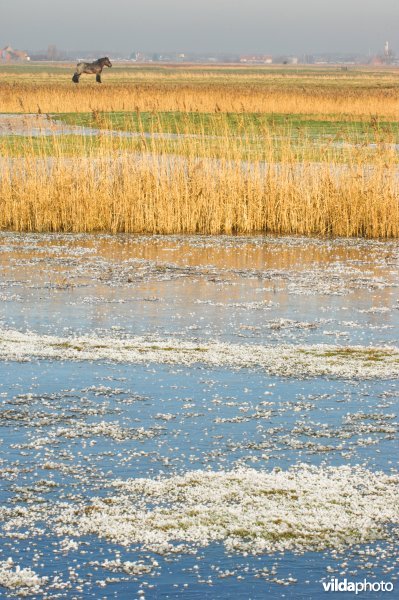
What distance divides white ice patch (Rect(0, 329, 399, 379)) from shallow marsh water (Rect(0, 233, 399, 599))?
0.03 metres

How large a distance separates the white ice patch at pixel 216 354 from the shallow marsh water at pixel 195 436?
1.1 inches

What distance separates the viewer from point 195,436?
643cm

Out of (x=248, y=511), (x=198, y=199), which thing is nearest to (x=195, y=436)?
(x=248, y=511)

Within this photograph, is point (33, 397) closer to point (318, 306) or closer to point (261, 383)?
point (261, 383)

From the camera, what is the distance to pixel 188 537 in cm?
498

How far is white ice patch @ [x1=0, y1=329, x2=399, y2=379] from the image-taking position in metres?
8.10

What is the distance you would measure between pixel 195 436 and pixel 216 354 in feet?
6.93

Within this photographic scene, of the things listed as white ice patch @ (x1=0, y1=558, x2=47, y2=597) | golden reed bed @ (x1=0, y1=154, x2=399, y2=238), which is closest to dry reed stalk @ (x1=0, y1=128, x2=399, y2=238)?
golden reed bed @ (x1=0, y1=154, x2=399, y2=238)

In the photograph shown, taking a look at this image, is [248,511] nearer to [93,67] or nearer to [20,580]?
[20,580]

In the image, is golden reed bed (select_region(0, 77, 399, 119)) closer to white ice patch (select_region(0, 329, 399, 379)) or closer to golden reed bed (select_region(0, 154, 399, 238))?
golden reed bed (select_region(0, 154, 399, 238))

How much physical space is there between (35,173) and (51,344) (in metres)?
7.73

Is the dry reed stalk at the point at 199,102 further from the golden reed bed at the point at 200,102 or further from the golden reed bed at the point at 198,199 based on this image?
the golden reed bed at the point at 198,199

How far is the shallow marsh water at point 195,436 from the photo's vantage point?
186 inches

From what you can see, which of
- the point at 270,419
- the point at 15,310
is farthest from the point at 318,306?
the point at 270,419
